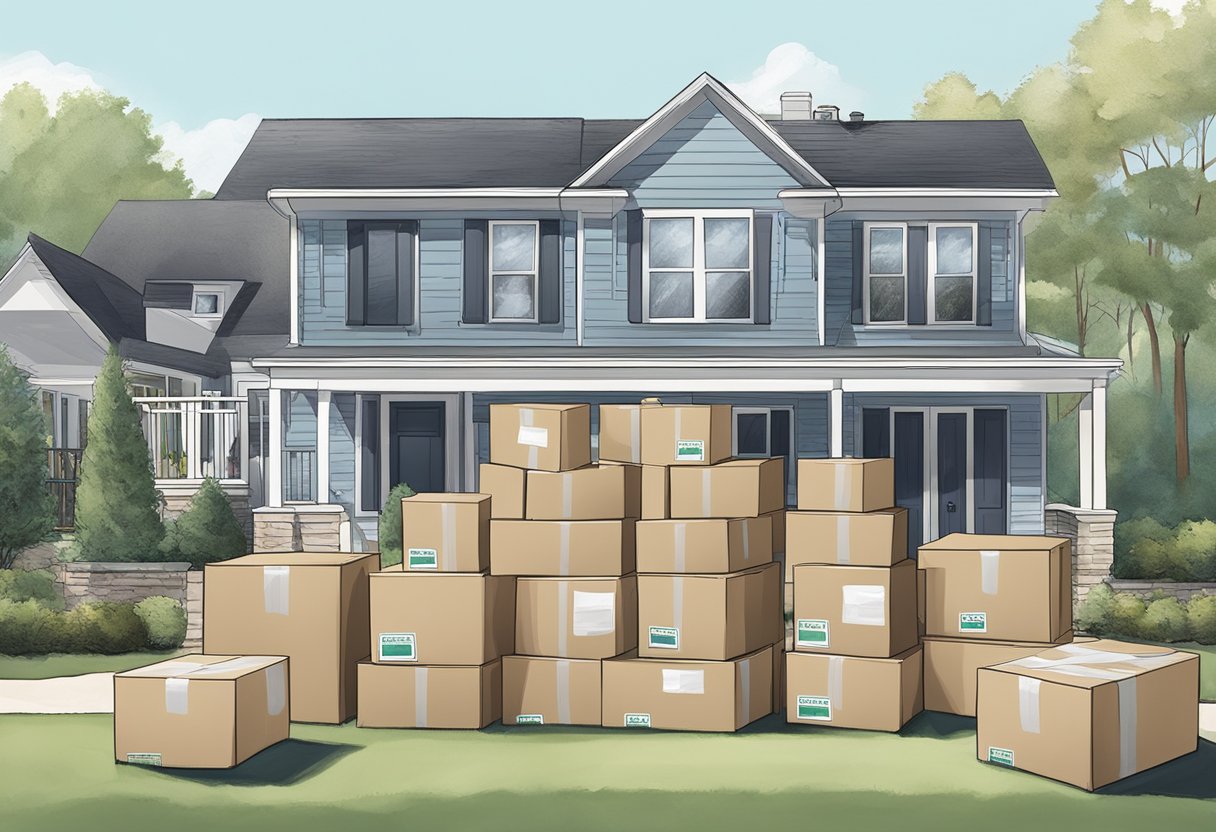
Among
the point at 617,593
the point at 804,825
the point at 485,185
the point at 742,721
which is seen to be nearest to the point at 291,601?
the point at 617,593

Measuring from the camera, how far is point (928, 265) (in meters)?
16.8

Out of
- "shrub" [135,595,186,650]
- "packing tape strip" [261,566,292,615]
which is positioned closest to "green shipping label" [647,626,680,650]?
"packing tape strip" [261,566,292,615]

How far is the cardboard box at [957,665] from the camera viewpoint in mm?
8766

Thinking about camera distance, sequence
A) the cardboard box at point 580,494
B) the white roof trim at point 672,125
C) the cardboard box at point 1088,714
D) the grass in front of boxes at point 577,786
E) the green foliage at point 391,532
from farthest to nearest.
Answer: the white roof trim at point 672,125, the green foliage at point 391,532, the cardboard box at point 580,494, the cardboard box at point 1088,714, the grass in front of boxes at point 577,786

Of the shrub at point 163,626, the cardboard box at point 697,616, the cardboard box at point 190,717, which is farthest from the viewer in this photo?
the shrub at point 163,626

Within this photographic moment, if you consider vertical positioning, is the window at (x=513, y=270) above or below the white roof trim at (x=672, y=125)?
below

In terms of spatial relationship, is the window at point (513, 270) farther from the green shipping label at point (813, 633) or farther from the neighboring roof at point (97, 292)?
the green shipping label at point (813, 633)

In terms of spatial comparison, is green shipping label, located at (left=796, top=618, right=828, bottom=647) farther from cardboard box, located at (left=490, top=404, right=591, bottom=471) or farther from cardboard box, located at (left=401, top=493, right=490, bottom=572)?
cardboard box, located at (left=401, top=493, right=490, bottom=572)

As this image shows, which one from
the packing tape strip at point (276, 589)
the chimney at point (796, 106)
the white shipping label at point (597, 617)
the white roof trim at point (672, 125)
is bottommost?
the white shipping label at point (597, 617)

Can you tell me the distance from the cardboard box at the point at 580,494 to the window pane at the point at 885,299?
28.7 ft

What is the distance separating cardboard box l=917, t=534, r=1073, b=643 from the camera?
28.7ft

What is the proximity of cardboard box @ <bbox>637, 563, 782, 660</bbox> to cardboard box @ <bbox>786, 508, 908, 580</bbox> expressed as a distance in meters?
0.46

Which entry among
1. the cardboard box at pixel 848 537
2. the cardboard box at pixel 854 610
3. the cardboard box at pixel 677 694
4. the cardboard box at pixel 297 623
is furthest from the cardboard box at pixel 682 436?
the cardboard box at pixel 297 623

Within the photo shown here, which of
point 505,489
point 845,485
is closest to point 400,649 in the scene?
point 505,489
